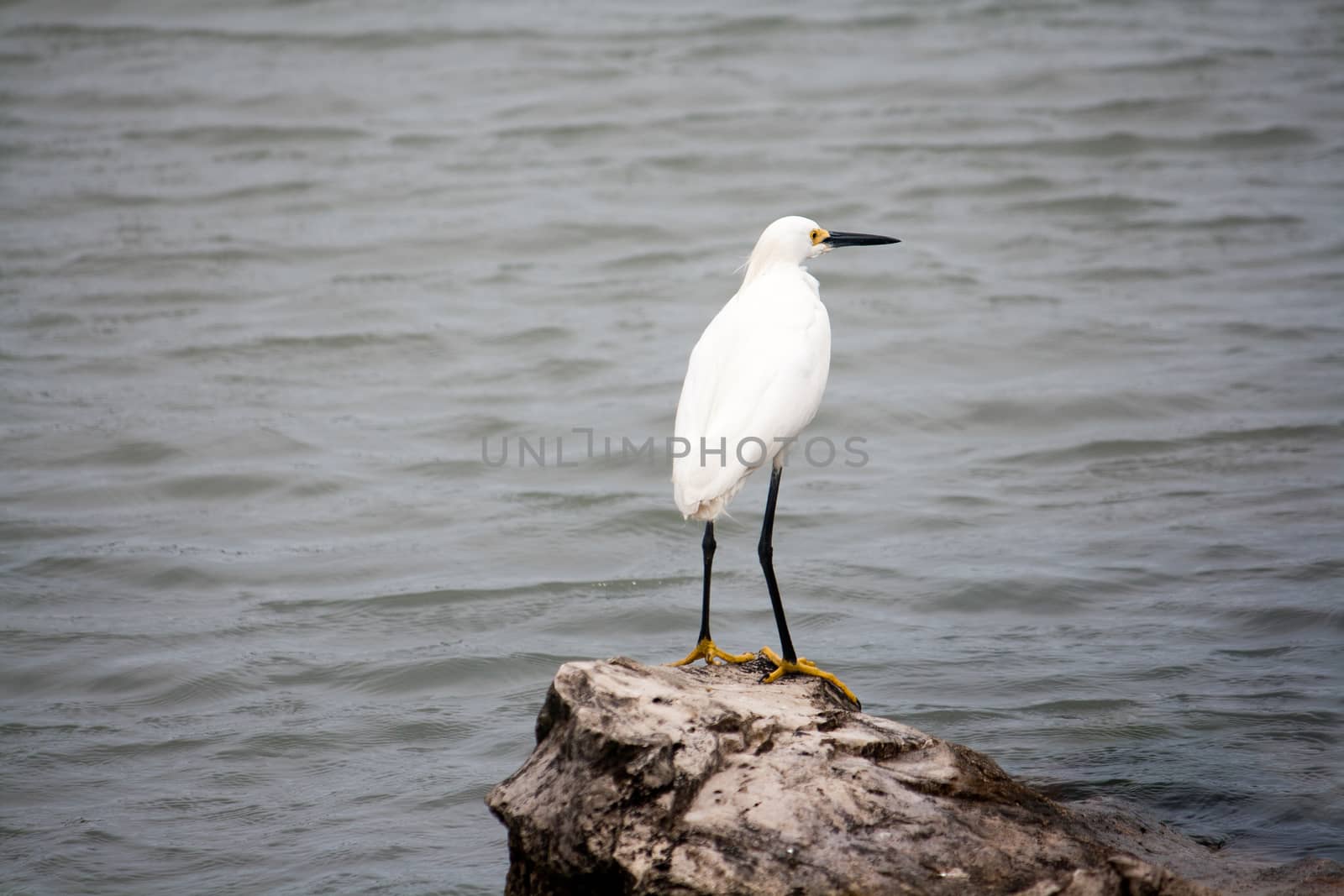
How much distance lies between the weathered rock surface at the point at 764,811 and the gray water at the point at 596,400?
1.26 metres

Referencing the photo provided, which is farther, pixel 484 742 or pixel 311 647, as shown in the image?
pixel 311 647

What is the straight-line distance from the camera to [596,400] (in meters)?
11.2

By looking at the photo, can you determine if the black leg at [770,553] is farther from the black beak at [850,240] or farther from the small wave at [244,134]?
the small wave at [244,134]

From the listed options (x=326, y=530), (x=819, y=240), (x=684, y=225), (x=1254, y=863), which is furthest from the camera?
(x=684, y=225)

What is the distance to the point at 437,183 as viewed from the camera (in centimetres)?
1608

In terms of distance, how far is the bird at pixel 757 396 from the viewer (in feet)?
16.7

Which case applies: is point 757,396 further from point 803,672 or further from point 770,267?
point 803,672

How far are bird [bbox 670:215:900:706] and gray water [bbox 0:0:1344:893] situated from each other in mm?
1319

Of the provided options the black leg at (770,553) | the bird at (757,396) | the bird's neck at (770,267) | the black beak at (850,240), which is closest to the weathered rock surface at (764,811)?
the bird at (757,396)

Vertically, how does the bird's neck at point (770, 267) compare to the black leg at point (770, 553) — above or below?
above

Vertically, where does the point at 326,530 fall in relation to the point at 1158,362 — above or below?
below

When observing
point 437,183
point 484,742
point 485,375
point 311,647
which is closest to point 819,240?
point 484,742

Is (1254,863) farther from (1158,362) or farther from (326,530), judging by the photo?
(1158,362)

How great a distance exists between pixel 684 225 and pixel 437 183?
3139 mm
